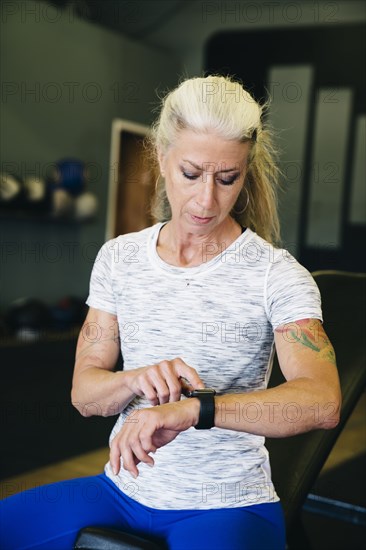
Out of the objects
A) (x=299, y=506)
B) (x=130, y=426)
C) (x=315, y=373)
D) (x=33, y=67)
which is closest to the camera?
(x=130, y=426)

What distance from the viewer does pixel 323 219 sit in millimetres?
4703

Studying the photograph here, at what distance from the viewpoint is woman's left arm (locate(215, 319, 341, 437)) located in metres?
1.03

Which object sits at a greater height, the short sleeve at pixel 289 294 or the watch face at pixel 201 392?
the short sleeve at pixel 289 294

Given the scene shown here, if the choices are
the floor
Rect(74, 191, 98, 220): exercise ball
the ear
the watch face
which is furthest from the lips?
Rect(74, 191, 98, 220): exercise ball

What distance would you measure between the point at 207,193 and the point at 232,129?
119mm

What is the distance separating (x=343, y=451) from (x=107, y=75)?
3.29 meters

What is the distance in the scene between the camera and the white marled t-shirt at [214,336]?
3.87 ft

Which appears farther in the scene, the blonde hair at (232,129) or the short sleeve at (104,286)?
the short sleeve at (104,286)

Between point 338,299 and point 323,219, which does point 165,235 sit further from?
point 323,219

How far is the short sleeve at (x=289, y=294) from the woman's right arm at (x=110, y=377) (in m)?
0.21

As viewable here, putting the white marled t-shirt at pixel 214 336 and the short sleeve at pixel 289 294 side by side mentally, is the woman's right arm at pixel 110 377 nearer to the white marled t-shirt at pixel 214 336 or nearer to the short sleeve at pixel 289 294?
the white marled t-shirt at pixel 214 336

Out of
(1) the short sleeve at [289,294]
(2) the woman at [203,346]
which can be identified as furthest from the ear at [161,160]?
(1) the short sleeve at [289,294]

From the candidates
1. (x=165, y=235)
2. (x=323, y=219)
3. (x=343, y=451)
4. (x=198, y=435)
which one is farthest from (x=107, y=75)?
(x=198, y=435)

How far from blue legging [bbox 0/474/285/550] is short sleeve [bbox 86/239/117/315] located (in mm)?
340
